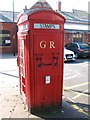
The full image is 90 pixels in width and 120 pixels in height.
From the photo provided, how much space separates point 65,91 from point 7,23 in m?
19.6

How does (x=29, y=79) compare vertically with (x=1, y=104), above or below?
above

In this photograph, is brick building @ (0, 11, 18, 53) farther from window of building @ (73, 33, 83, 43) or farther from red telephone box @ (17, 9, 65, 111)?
red telephone box @ (17, 9, 65, 111)

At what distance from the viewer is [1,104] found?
5.81 metres

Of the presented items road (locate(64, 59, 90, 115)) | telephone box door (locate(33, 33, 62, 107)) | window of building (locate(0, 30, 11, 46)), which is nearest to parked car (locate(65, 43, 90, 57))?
road (locate(64, 59, 90, 115))

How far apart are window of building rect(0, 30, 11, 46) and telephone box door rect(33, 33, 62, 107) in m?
21.2

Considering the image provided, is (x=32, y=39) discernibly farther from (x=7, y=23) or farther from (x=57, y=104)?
(x=7, y=23)

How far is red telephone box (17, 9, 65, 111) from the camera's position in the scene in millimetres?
4809

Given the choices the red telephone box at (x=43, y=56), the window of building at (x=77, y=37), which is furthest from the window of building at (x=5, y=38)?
the red telephone box at (x=43, y=56)

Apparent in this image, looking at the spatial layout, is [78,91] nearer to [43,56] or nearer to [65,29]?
[43,56]

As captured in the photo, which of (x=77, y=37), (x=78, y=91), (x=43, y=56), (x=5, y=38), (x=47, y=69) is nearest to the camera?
(x=43, y=56)

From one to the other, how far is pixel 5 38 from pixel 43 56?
70.0ft

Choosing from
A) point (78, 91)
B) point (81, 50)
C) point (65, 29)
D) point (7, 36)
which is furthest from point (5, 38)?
point (78, 91)

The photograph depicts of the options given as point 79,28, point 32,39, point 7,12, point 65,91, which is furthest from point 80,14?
point 32,39

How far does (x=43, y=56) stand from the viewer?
16.3ft
